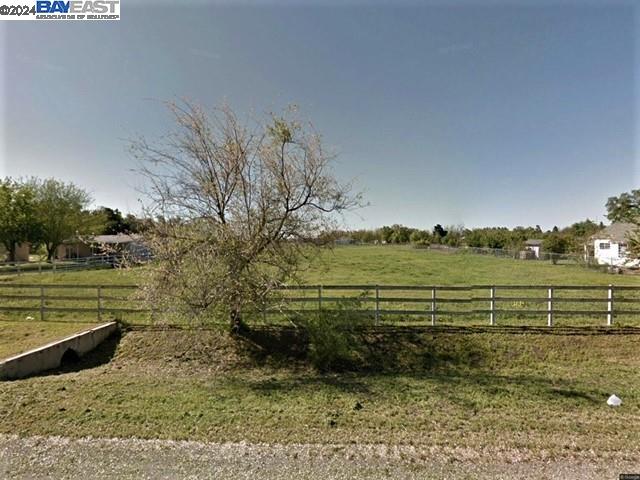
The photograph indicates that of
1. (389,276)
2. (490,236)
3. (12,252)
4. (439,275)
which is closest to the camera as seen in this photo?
(389,276)

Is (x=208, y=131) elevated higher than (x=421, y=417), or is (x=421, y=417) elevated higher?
(x=208, y=131)

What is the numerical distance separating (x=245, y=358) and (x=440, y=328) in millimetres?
5081

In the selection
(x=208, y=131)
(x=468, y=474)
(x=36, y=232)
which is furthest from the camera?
(x=36, y=232)

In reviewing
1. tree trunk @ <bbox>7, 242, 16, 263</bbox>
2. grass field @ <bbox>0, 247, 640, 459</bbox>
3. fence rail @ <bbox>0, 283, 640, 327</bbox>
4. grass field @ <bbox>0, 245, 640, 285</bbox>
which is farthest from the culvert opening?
tree trunk @ <bbox>7, 242, 16, 263</bbox>

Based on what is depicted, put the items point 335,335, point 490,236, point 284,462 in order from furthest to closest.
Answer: point 490,236, point 335,335, point 284,462

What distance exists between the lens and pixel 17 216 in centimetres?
2939

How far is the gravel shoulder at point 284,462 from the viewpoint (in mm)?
3084

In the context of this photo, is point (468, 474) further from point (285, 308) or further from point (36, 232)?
point (36, 232)

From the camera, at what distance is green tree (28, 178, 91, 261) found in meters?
32.1

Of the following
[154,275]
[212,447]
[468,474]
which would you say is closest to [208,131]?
[154,275]

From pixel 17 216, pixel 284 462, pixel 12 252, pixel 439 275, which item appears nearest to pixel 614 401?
pixel 284 462

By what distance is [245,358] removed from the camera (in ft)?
25.4

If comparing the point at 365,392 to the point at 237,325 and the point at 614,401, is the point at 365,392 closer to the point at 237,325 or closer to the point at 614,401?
the point at 614,401

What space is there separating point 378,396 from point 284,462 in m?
2.27
